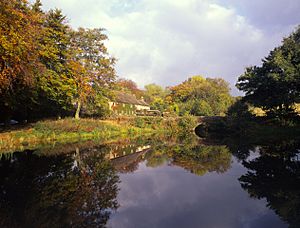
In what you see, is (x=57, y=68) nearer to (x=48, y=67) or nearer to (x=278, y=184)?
(x=48, y=67)

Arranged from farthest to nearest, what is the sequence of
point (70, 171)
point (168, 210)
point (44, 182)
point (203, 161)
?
point (203, 161) < point (70, 171) < point (44, 182) < point (168, 210)

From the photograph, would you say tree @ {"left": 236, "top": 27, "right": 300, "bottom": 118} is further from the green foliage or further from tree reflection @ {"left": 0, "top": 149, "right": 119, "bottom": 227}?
tree reflection @ {"left": 0, "top": 149, "right": 119, "bottom": 227}

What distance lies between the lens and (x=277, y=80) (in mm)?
25406

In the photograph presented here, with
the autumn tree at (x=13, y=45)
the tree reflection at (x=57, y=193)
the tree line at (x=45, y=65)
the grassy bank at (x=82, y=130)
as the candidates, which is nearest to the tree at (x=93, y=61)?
the tree line at (x=45, y=65)

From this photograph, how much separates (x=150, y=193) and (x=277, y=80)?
79.2ft

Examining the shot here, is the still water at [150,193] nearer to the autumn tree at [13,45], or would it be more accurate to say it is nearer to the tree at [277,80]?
the autumn tree at [13,45]

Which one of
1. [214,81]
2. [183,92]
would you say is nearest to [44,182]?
[183,92]

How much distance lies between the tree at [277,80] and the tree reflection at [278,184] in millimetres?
17402

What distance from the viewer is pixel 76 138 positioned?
72.9 ft

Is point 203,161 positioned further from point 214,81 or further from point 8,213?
point 214,81

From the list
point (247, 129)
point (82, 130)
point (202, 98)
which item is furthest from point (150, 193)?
point (202, 98)

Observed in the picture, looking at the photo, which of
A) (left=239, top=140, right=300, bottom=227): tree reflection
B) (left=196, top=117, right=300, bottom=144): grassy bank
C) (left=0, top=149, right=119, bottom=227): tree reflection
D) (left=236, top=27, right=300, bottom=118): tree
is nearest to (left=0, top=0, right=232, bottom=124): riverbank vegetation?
(left=0, top=149, right=119, bottom=227): tree reflection

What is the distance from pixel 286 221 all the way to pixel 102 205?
447 cm

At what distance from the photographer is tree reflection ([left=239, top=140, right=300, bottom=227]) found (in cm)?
552
